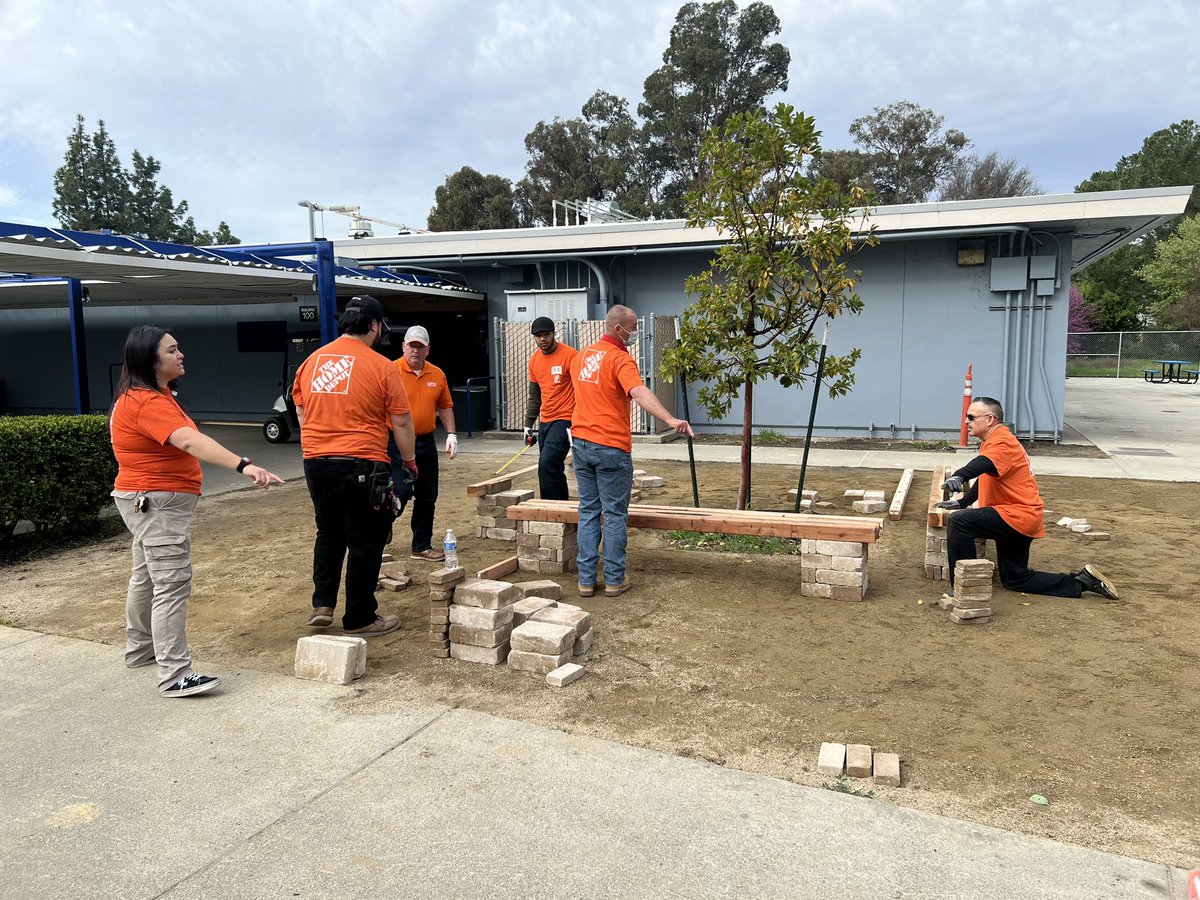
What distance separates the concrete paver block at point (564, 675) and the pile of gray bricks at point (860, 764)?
135 cm

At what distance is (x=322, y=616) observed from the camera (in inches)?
201

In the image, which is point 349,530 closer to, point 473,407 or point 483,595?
point 483,595

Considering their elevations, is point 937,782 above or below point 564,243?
below

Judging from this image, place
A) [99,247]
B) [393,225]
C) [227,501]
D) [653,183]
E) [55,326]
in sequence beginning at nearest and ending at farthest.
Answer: [99,247] < [227,501] < [393,225] < [55,326] < [653,183]

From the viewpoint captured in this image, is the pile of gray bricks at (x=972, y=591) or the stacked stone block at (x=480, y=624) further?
the pile of gray bricks at (x=972, y=591)

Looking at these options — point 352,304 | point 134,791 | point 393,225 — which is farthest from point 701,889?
point 393,225

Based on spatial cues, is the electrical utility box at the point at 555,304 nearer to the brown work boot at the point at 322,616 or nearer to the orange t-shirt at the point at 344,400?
the orange t-shirt at the point at 344,400

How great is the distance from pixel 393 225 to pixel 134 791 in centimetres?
1729

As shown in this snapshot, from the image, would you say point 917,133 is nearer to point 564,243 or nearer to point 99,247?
point 564,243

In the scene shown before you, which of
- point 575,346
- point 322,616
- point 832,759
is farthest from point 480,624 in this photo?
point 575,346

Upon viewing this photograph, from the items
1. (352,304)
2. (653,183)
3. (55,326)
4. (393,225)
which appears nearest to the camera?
(352,304)

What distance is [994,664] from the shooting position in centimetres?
457

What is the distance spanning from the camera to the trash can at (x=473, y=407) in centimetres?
1639

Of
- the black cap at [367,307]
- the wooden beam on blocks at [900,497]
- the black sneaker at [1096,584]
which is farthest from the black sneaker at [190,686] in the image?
the wooden beam on blocks at [900,497]
